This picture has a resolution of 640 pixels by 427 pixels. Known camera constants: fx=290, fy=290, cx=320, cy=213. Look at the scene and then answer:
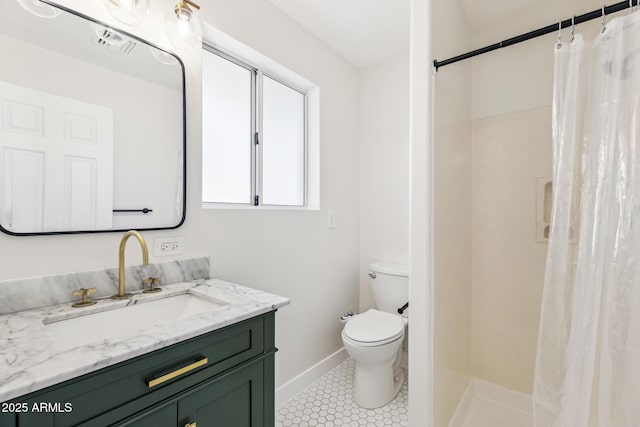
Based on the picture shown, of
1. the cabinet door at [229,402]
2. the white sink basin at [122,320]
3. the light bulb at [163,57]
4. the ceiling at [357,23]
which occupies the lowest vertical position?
the cabinet door at [229,402]

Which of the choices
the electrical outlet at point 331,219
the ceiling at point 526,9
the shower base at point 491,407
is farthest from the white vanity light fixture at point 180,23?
the shower base at point 491,407

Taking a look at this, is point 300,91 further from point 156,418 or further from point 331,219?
point 156,418

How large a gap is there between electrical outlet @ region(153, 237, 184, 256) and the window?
1.22ft

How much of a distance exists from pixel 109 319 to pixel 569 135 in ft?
5.87

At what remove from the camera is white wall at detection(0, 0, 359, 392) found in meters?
1.11

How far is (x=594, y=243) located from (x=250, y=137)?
175 centimetres

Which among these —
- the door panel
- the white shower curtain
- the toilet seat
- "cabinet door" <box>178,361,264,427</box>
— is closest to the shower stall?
the white shower curtain

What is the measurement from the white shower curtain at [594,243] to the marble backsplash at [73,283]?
5.05ft

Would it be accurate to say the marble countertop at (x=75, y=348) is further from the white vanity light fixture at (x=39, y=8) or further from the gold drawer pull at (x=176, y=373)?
the white vanity light fixture at (x=39, y=8)

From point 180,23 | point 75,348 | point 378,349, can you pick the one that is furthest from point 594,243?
point 180,23

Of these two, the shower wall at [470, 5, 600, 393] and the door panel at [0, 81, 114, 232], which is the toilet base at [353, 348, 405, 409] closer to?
the shower wall at [470, 5, 600, 393]

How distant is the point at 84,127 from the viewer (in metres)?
1.10

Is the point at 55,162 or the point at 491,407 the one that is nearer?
the point at 55,162

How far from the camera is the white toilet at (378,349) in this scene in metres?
1.69
